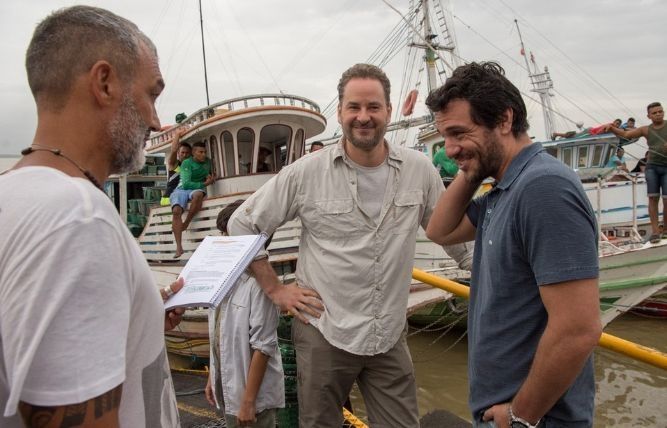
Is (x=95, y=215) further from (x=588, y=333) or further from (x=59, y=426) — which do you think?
(x=588, y=333)

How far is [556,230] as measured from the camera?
56.7 inches

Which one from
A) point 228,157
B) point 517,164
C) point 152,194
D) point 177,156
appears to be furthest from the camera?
point 152,194

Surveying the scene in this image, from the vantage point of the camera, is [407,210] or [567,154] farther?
[567,154]

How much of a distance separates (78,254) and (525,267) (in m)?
1.29

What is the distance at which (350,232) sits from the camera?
2590 mm

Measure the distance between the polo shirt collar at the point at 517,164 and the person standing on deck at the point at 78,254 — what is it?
1188 millimetres

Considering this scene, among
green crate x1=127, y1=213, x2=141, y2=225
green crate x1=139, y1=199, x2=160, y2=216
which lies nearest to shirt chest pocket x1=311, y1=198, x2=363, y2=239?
green crate x1=139, y1=199, x2=160, y2=216

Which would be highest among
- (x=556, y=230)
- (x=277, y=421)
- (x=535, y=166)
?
(x=535, y=166)

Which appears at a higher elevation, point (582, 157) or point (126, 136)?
point (582, 157)

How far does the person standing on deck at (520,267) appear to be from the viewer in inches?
56.6

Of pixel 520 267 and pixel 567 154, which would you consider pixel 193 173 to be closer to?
pixel 520 267

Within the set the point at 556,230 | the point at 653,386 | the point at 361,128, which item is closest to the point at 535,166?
the point at 556,230

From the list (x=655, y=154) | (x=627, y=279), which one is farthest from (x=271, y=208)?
(x=655, y=154)

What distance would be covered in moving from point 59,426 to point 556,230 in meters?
1.35
